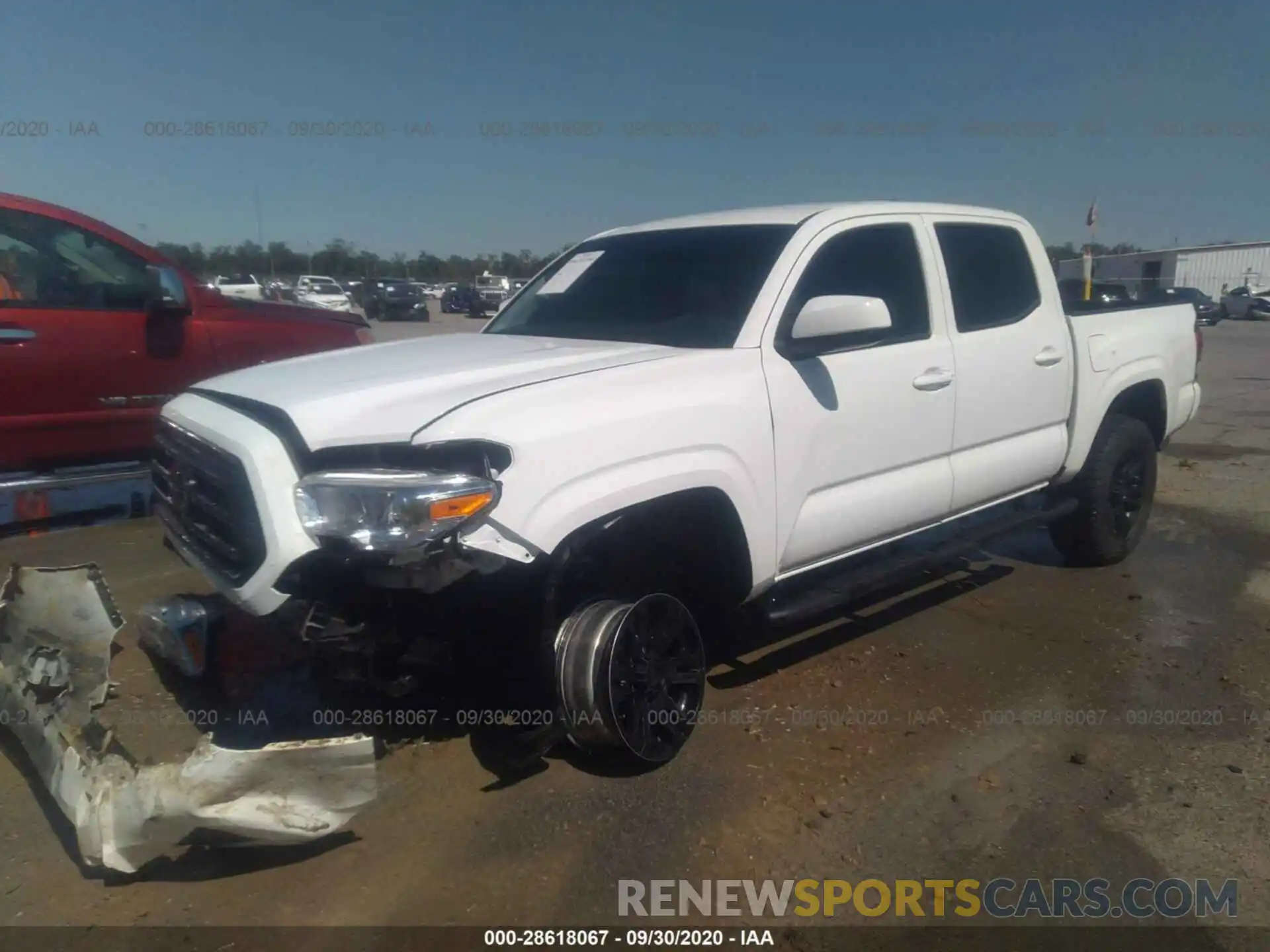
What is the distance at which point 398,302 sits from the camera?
34.1 meters

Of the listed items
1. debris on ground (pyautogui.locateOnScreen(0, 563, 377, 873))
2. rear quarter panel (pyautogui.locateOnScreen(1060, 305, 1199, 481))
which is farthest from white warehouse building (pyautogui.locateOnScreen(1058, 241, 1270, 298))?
debris on ground (pyautogui.locateOnScreen(0, 563, 377, 873))

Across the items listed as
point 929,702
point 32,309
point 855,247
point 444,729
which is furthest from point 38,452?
→ point 929,702

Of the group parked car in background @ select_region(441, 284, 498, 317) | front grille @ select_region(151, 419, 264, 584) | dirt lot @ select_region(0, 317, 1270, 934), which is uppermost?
parked car in background @ select_region(441, 284, 498, 317)

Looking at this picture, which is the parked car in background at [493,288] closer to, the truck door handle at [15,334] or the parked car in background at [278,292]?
the parked car in background at [278,292]

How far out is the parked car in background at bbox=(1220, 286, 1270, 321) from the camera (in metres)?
42.2

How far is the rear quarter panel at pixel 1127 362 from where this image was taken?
5113 mm

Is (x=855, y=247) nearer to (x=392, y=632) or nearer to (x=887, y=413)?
(x=887, y=413)

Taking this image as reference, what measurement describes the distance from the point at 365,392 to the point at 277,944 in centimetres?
151

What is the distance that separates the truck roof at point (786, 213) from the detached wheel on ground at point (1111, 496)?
1.51 m

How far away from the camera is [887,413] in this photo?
3.95 m

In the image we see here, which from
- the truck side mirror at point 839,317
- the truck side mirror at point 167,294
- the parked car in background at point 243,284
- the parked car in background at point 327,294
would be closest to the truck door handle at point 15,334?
the truck side mirror at point 167,294

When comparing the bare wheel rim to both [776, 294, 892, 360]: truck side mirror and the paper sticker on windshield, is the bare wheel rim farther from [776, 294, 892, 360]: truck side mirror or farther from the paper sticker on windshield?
the paper sticker on windshield

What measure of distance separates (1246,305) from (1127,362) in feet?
148

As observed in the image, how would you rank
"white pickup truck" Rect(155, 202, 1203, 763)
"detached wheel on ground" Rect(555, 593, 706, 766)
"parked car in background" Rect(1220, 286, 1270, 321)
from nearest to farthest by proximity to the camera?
"white pickup truck" Rect(155, 202, 1203, 763) < "detached wheel on ground" Rect(555, 593, 706, 766) < "parked car in background" Rect(1220, 286, 1270, 321)
